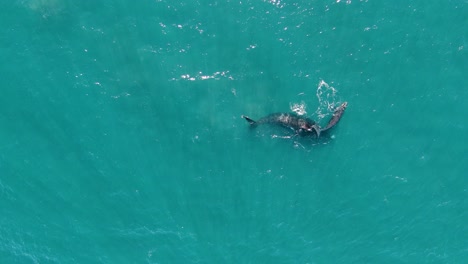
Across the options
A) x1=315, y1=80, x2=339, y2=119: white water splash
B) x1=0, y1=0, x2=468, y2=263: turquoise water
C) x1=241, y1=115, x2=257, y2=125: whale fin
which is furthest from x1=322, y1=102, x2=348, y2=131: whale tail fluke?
x1=241, y1=115, x2=257, y2=125: whale fin

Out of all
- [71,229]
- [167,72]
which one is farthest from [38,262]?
[167,72]

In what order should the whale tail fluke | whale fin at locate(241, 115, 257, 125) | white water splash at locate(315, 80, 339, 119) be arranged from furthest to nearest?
white water splash at locate(315, 80, 339, 119)
the whale tail fluke
whale fin at locate(241, 115, 257, 125)

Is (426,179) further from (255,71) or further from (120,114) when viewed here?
(120,114)

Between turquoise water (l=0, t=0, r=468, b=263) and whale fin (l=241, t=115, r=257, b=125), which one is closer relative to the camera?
whale fin (l=241, t=115, r=257, b=125)

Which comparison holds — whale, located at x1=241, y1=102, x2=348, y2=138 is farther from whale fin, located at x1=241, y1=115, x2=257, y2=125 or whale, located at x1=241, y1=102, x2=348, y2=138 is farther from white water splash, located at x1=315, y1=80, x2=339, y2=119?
white water splash, located at x1=315, y1=80, x2=339, y2=119

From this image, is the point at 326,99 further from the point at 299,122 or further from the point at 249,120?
the point at 249,120

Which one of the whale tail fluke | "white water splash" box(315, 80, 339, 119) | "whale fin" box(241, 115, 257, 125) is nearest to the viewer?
"whale fin" box(241, 115, 257, 125)

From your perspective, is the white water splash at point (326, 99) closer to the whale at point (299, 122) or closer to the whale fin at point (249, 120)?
the whale at point (299, 122)

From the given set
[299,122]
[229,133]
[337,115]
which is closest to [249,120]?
[229,133]
